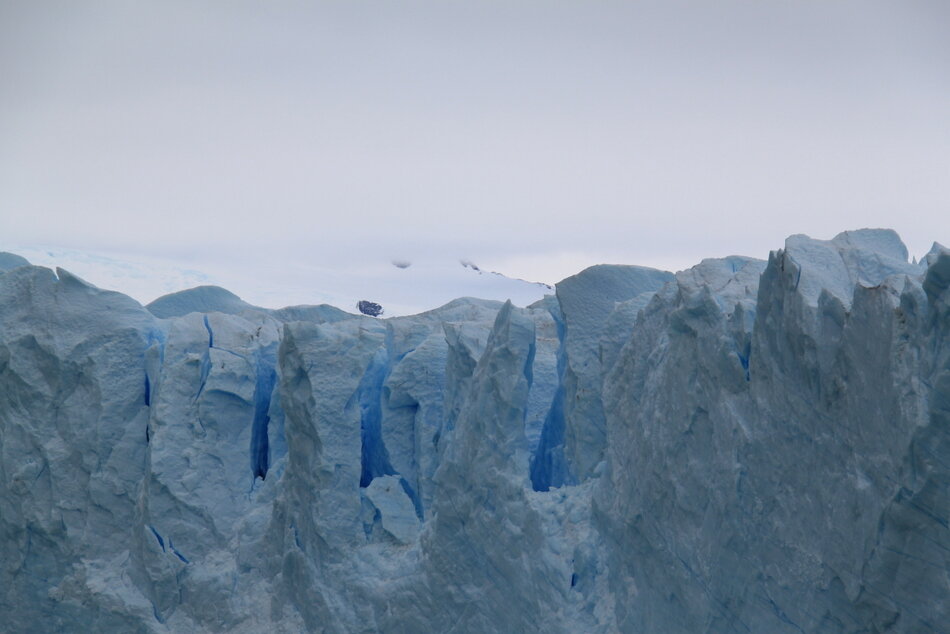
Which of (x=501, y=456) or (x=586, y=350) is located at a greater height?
(x=586, y=350)

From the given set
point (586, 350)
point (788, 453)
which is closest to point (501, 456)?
point (586, 350)

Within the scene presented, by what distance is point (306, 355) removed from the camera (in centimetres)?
796

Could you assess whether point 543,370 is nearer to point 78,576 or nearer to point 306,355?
point 306,355

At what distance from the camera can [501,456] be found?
6816 millimetres

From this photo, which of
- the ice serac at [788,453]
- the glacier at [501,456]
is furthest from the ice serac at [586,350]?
the ice serac at [788,453]

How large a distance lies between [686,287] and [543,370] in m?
2.35

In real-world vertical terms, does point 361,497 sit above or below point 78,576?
above

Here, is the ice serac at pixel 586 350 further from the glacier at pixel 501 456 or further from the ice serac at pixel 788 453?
the ice serac at pixel 788 453

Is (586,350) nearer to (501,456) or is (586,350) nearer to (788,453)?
(501,456)

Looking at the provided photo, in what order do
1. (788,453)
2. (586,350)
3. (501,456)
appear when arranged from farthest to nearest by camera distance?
(586,350), (501,456), (788,453)

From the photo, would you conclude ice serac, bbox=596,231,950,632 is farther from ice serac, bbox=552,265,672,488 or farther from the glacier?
ice serac, bbox=552,265,672,488

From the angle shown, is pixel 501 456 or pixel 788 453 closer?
pixel 788 453

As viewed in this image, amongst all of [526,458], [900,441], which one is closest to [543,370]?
[526,458]

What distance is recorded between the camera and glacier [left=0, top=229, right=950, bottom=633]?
4.46m
